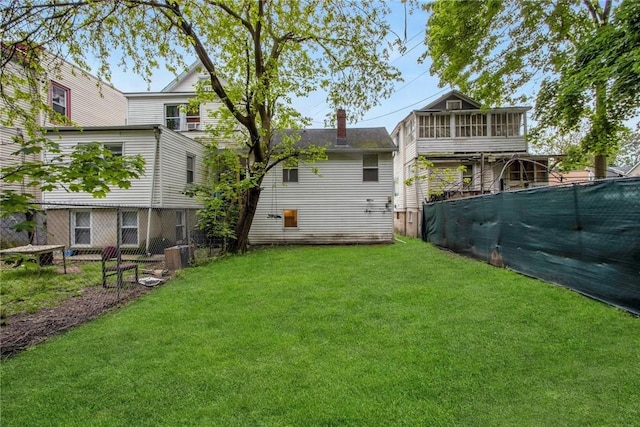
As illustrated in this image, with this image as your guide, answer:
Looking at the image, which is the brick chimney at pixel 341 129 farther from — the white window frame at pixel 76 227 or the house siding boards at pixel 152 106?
the white window frame at pixel 76 227

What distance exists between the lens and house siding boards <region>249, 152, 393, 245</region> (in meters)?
14.0

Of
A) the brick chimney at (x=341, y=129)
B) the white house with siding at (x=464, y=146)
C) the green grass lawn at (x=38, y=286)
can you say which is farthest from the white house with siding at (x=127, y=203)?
the white house with siding at (x=464, y=146)

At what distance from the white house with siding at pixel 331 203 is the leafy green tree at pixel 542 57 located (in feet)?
14.4

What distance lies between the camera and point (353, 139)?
581 inches

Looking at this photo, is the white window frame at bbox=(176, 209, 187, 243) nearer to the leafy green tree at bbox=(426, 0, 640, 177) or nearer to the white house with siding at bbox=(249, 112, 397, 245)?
the white house with siding at bbox=(249, 112, 397, 245)

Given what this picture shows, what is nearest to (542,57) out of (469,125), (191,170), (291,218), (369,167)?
(469,125)

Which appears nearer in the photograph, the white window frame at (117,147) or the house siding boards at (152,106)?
the white window frame at (117,147)

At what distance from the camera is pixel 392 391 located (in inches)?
106

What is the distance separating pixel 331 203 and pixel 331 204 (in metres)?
0.04

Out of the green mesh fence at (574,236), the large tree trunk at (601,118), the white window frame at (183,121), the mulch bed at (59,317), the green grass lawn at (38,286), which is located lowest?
the mulch bed at (59,317)

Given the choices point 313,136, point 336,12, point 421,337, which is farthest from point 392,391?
point 313,136

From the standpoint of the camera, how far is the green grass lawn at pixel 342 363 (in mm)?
2447

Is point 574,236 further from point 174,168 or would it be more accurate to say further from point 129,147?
point 129,147

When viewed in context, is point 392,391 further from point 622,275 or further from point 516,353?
point 622,275
